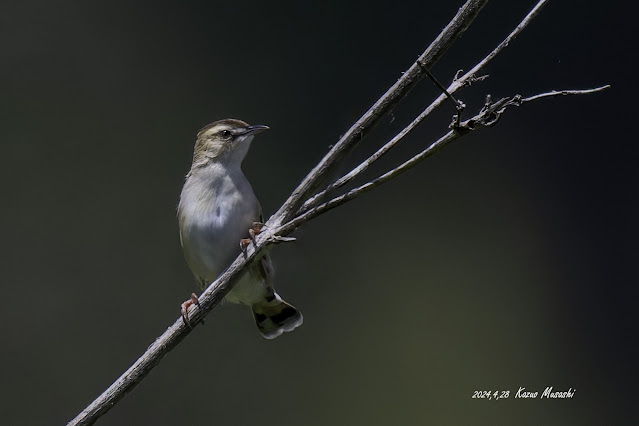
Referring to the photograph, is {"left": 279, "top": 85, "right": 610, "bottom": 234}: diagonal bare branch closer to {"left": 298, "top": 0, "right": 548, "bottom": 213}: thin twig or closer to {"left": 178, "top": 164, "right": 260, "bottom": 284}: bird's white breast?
{"left": 298, "top": 0, "right": 548, "bottom": 213}: thin twig

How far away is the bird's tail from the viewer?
4.11 m

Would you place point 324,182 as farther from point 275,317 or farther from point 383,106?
point 275,317

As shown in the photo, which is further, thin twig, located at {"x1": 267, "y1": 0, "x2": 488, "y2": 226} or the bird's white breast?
the bird's white breast

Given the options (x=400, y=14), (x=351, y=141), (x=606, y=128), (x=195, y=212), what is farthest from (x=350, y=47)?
(x=351, y=141)

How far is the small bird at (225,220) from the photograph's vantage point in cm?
378

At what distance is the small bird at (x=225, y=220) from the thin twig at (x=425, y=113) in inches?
40.0

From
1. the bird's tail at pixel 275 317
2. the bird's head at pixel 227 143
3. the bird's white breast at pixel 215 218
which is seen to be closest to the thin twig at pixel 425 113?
the bird's white breast at pixel 215 218

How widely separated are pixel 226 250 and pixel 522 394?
2.81 meters

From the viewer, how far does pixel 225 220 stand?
377 cm

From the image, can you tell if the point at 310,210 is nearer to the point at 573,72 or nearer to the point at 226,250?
the point at 226,250

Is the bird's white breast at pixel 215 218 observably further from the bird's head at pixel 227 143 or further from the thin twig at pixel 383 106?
the thin twig at pixel 383 106

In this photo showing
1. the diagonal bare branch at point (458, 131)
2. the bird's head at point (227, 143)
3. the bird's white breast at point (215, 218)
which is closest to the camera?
the diagonal bare branch at point (458, 131)

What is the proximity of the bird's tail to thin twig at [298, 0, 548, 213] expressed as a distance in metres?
1.57

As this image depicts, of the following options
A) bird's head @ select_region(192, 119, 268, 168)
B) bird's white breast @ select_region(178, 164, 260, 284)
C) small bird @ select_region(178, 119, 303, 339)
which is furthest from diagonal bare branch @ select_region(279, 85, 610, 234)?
bird's head @ select_region(192, 119, 268, 168)
